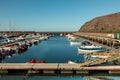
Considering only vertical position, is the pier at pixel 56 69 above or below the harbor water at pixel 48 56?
above

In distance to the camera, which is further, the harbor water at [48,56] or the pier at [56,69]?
the harbor water at [48,56]

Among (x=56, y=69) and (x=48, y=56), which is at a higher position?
(x=56, y=69)

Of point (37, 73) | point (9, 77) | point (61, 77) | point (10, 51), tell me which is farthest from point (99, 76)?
point (10, 51)

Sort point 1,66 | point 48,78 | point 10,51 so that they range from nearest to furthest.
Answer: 1. point 48,78
2. point 1,66
3. point 10,51

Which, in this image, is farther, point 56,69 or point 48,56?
point 48,56

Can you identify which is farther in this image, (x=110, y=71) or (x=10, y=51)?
(x=10, y=51)

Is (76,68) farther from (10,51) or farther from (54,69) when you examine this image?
(10,51)

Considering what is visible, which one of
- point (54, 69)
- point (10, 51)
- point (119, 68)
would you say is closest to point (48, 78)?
point (54, 69)

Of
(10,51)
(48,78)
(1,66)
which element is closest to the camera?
(48,78)

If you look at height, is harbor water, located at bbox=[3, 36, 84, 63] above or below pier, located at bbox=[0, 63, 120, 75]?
below

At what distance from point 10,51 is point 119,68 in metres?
40.9

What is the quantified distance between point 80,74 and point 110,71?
477 cm

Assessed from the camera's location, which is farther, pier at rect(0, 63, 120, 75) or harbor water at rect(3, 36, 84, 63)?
harbor water at rect(3, 36, 84, 63)

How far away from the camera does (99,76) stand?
42188mm
